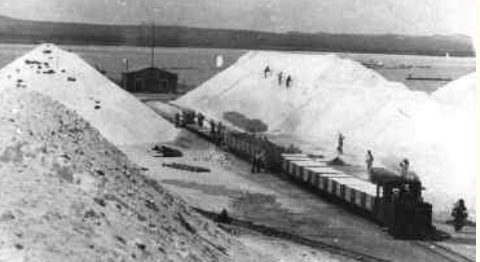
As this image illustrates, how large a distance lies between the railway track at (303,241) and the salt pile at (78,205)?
266 cm

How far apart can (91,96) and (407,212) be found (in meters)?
23.5

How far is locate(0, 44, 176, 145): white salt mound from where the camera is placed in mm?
35188

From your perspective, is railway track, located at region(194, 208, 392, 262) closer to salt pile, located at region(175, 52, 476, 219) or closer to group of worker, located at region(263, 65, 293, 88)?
salt pile, located at region(175, 52, 476, 219)

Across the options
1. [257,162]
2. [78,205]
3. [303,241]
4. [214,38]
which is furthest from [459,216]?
[214,38]

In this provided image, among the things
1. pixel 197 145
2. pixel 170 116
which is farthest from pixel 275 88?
pixel 197 145

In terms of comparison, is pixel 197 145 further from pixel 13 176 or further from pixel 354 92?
pixel 13 176

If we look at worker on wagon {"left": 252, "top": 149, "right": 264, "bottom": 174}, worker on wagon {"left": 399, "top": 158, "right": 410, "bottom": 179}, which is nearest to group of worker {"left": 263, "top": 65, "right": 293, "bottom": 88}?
worker on wagon {"left": 252, "top": 149, "right": 264, "bottom": 174}

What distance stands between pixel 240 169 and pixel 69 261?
20.8 meters

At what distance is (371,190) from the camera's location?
21812mm

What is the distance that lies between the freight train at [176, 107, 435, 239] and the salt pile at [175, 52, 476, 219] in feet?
10.3

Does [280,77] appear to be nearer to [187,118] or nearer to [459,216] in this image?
[187,118]

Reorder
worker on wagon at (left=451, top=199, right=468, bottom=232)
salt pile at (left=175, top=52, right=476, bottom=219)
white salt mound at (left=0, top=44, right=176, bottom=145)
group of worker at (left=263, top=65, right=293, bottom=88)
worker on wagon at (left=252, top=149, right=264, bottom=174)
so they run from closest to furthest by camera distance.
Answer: worker on wagon at (left=451, top=199, right=468, bottom=232) < salt pile at (left=175, top=52, right=476, bottom=219) < worker on wagon at (left=252, top=149, right=264, bottom=174) < white salt mound at (left=0, top=44, right=176, bottom=145) < group of worker at (left=263, top=65, right=293, bottom=88)

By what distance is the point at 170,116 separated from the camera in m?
49.8

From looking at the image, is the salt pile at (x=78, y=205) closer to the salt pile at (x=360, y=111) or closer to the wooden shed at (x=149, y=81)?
the salt pile at (x=360, y=111)
